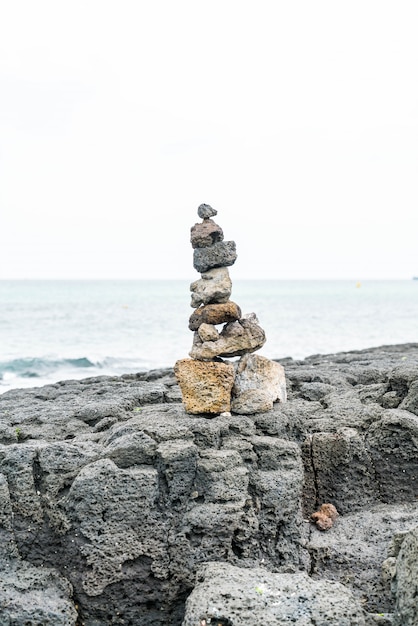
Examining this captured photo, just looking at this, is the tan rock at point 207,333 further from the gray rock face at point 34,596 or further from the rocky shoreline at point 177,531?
the gray rock face at point 34,596

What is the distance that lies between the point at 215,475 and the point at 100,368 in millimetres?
28197

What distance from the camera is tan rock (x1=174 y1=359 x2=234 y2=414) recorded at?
7.00 m

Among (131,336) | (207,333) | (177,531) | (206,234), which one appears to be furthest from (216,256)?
(131,336)

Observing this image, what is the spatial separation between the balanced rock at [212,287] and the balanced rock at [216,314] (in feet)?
0.26

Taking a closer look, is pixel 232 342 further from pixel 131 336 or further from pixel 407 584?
pixel 131 336

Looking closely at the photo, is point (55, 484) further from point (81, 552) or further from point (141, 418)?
point (141, 418)

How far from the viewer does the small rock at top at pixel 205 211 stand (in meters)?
7.47

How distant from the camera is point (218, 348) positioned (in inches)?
282

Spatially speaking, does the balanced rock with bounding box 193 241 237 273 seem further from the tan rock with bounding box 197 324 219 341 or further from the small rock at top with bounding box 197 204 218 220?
the tan rock with bounding box 197 324 219 341

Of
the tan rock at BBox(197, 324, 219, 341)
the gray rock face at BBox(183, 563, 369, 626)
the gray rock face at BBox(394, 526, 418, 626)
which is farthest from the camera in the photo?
the tan rock at BBox(197, 324, 219, 341)

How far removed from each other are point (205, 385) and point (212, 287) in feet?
3.49

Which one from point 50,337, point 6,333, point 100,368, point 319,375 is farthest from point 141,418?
point 6,333

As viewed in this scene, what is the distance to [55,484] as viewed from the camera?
242 inches

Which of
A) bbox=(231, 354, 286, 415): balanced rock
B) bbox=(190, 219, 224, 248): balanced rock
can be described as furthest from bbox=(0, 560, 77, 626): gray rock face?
bbox=(190, 219, 224, 248): balanced rock
